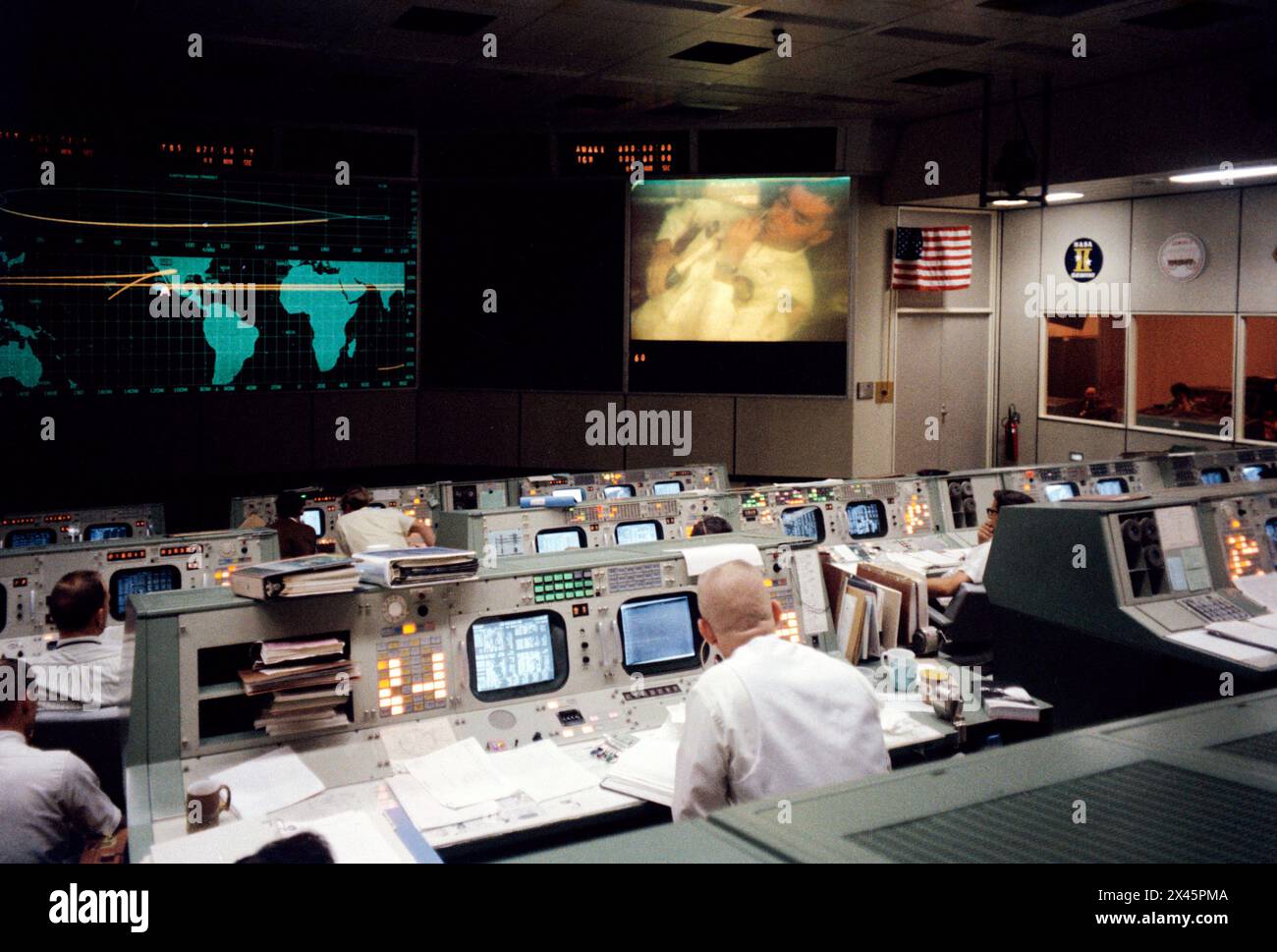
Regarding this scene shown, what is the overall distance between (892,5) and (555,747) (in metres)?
5.69

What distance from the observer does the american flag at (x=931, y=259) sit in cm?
1143

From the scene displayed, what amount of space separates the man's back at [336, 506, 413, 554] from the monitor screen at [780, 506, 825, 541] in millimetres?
2246

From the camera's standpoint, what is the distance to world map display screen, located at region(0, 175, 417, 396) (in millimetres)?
9664

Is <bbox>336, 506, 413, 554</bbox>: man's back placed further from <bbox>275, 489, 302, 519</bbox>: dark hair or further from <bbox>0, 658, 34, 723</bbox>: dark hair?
<bbox>0, 658, 34, 723</bbox>: dark hair

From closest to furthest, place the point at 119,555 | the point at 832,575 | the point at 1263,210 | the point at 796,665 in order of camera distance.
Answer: the point at 796,665 → the point at 832,575 → the point at 119,555 → the point at 1263,210

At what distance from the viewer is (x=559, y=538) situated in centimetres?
612

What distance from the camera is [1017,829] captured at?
1.10 m

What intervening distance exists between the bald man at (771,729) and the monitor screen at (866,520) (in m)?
3.82

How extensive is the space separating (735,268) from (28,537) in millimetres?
7391

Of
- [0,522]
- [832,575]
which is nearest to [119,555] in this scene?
[0,522]

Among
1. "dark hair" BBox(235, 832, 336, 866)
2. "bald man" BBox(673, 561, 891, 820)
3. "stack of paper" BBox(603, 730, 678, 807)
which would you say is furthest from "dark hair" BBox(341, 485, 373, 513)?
"dark hair" BBox(235, 832, 336, 866)

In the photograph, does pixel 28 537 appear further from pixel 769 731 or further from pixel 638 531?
pixel 769 731

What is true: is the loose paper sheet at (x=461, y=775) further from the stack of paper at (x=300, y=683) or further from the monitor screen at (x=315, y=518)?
the monitor screen at (x=315, y=518)

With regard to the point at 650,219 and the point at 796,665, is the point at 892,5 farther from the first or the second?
the point at 796,665
